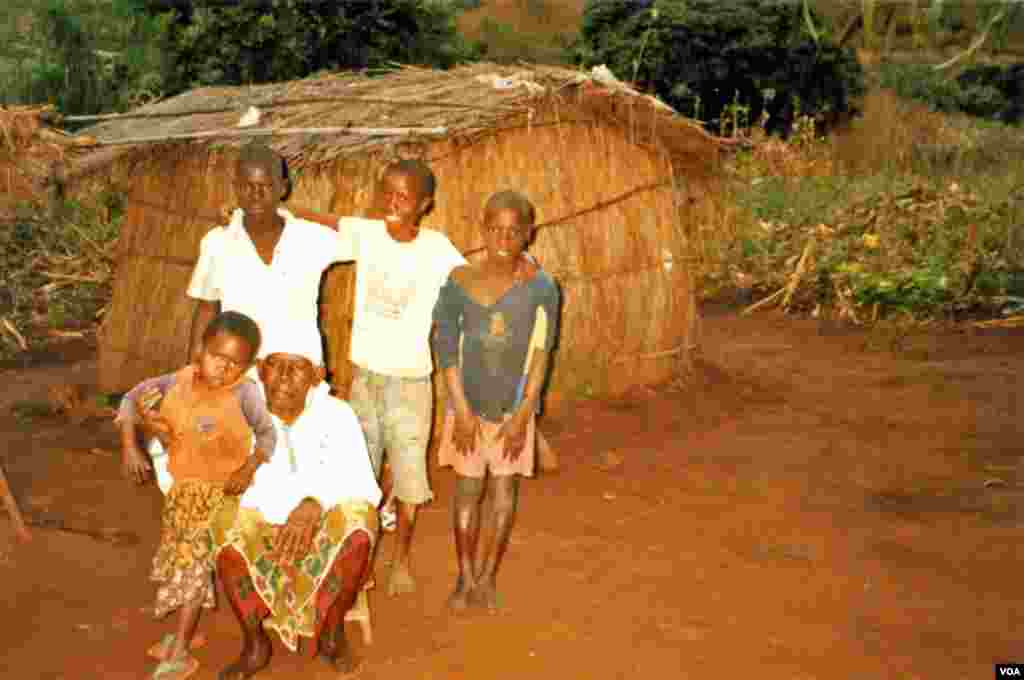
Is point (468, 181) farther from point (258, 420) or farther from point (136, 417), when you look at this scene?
point (136, 417)

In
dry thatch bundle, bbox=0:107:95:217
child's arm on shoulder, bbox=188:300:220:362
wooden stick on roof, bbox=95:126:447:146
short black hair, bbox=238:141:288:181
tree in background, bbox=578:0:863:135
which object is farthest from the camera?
tree in background, bbox=578:0:863:135

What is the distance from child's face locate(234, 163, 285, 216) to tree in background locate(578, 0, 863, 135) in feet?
32.9

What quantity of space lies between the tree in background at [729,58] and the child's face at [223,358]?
10.6 metres

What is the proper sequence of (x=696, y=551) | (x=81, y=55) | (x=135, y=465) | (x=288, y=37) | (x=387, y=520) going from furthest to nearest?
(x=81, y=55), (x=288, y=37), (x=696, y=551), (x=387, y=520), (x=135, y=465)

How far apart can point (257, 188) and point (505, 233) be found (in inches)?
31.4

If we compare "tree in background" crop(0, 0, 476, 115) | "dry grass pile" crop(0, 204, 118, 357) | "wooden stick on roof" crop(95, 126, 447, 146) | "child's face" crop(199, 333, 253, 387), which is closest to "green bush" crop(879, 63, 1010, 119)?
"tree in background" crop(0, 0, 476, 115)

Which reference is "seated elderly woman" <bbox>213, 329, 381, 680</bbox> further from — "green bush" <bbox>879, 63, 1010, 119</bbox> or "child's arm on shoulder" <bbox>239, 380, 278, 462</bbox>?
"green bush" <bbox>879, 63, 1010, 119</bbox>

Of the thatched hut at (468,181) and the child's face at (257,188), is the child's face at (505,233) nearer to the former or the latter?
the child's face at (257,188)

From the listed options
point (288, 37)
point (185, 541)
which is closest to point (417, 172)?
point (185, 541)

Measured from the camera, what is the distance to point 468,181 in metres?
5.87

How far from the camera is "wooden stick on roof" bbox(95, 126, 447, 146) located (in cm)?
528

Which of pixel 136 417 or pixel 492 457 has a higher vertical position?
pixel 136 417

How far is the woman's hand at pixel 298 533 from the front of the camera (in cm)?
327

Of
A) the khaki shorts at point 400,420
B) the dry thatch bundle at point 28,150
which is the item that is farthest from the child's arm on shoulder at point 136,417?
the dry thatch bundle at point 28,150
